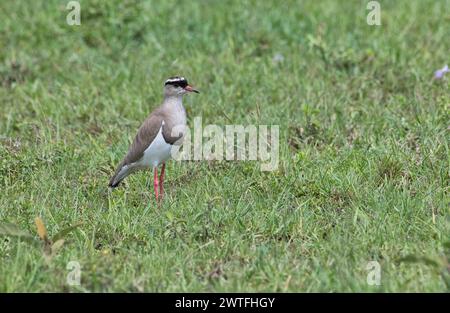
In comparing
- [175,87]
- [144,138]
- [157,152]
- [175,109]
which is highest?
[175,87]

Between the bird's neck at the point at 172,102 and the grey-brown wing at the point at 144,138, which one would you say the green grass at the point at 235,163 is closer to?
the grey-brown wing at the point at 144,138

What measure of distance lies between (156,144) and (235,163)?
82 centimetres

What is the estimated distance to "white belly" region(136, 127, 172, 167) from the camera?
740 cm

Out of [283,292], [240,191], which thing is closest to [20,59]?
[240,191]

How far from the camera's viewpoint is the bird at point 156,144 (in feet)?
24.3

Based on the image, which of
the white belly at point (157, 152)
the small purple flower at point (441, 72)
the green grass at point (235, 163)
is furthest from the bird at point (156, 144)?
the small purple flower at point (441, 72)

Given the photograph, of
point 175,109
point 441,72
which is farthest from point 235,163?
point 441,72

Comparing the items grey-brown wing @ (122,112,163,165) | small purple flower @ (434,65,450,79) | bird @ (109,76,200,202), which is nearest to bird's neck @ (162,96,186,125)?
bird @ (109,76,200,202)

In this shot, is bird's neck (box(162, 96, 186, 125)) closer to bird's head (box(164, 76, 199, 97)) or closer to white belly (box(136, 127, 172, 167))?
bird's head (box(164, 76, 199, 97))

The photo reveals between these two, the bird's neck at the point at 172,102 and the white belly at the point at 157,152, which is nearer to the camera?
the white belly at the point at 157,152

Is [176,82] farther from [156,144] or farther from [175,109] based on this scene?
[156,144]

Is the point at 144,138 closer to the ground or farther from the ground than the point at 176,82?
closer to the ground

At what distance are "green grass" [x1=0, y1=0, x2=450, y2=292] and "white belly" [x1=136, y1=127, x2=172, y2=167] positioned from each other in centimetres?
31

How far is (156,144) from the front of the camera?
7.40 metres
